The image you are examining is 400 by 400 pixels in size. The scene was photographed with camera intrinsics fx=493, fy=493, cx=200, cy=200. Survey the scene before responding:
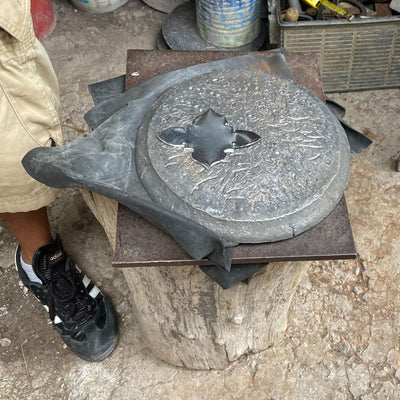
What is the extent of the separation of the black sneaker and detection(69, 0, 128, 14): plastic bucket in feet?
6.01

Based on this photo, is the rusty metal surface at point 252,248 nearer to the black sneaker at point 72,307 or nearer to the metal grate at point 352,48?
the black sneaker at point 72,307

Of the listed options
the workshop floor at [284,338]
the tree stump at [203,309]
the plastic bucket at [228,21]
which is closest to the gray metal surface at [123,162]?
the tree stump at [203,309]

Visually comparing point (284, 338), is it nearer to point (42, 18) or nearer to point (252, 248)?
point (252, 248)

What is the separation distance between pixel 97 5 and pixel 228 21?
0.96m

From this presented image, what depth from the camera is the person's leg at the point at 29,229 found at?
1.76 metres

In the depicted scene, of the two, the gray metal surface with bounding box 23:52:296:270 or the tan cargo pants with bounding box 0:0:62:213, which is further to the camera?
the tan cargo pants with bounding box 0:0:62:213

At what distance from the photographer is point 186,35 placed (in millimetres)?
2836

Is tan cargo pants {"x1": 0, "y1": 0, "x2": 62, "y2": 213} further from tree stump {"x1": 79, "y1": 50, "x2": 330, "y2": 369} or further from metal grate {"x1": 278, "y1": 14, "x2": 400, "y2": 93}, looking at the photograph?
metal grate {"x1": 278, "y1": 14, "x2": 400, "y2": 93}

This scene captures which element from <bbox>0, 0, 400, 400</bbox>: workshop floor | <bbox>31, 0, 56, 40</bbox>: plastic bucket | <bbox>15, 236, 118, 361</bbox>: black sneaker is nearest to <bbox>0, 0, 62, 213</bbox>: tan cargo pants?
<bbox>15, 236, 118, 361</bbox>: black sneaker

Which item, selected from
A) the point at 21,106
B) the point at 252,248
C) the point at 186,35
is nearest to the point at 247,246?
the point at 252,248

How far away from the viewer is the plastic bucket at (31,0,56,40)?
2.89 metres

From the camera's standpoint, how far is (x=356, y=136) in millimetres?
1365

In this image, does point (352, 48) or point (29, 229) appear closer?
point (29, 229)

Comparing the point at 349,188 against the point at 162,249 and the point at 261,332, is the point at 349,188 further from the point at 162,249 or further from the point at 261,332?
the point at 162,249
